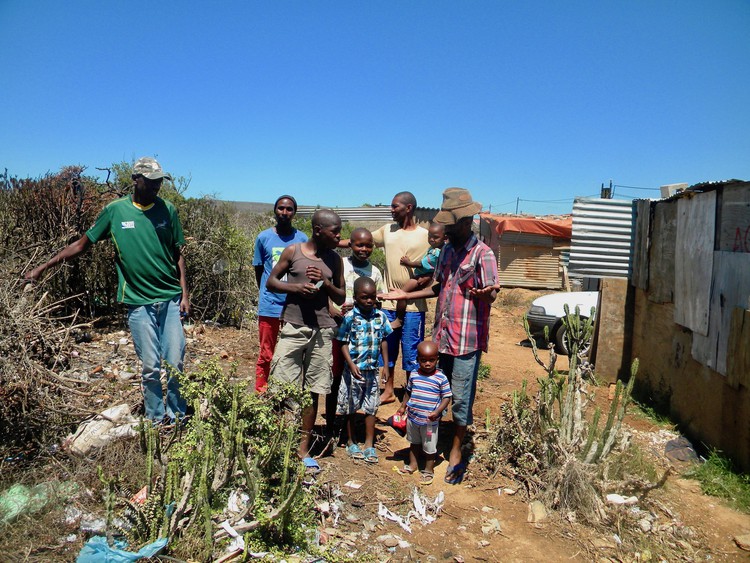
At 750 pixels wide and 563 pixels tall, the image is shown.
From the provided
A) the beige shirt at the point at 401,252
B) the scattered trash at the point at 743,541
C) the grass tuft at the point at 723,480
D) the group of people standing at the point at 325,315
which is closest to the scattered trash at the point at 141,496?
the group of people standing at the point at 325,315

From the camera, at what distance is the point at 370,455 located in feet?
13.9

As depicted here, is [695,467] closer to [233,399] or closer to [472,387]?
[472,387]

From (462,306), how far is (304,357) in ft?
4.10

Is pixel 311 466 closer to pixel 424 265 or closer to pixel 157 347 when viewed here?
pixel 157 347

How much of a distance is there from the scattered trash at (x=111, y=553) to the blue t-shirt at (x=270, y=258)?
98.3 inches

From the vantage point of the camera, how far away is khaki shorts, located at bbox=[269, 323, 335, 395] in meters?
3.90

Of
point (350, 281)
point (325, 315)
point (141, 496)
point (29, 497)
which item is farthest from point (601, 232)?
point (29, 497)

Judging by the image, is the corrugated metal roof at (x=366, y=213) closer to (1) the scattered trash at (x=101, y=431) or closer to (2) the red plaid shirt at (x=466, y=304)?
(2) the red plaid shirt at (x=466, y=304)

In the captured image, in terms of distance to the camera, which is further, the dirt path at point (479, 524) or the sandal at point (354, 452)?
the sandal at point (354, 452)

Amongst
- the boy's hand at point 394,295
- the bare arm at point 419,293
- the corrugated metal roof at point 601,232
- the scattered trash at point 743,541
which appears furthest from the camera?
the corrugated metal roof at point 601,232

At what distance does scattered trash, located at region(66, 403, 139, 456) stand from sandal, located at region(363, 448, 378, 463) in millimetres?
1712

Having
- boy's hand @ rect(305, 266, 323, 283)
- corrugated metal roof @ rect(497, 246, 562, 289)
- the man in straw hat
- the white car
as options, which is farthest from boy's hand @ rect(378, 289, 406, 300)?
corrugated metal roof @ rect(497, 246, 562, 289)

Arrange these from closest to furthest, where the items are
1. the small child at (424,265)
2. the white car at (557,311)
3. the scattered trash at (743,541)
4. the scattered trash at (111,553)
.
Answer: the scattered trash at (111,553) → the scattered trash at (743,541) → the small child at (424,265) → the white car at (557,311)

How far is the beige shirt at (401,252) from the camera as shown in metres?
5.13
